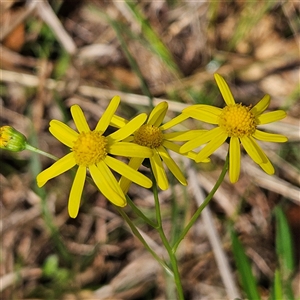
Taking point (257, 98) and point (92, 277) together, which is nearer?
point (92, 277)

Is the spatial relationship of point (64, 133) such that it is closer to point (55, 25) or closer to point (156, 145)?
point (156, 145)

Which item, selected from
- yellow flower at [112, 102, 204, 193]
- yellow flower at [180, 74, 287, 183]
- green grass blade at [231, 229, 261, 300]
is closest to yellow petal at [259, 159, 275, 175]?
yellow flower at [180, 74, 287, 183]

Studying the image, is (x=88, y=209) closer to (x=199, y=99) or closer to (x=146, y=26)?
(x=199, y=99)

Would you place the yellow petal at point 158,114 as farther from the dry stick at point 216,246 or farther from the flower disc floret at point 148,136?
the dry stick at point 216,246

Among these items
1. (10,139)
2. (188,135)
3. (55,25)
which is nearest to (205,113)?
(188,135)

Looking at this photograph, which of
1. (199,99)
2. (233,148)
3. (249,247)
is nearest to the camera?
(233,148)

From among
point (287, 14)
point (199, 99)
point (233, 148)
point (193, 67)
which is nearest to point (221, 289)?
point (199, 99)

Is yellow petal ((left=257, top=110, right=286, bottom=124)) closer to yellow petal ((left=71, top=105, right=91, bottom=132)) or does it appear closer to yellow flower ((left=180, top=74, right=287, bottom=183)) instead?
yellow flower ((left=180, top=74, right=287, bottom=183))
